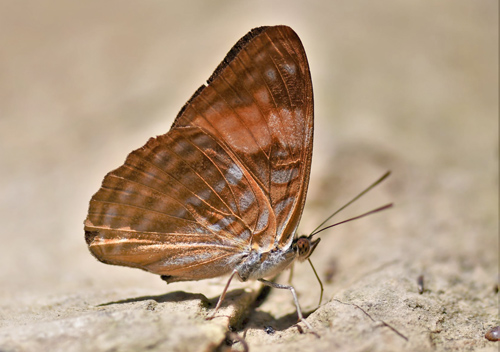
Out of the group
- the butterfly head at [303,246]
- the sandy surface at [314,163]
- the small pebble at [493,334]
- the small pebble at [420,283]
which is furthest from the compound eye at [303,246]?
the small pebble at [493,334]

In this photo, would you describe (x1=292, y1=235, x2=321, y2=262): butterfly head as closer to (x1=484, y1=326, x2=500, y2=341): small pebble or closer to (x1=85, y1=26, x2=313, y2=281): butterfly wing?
(x1=85, y1=26, x2=313, y2=281): butterfly wing

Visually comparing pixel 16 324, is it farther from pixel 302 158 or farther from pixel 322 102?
pixel 322 102

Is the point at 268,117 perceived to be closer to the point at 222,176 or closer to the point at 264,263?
the point at 222,176

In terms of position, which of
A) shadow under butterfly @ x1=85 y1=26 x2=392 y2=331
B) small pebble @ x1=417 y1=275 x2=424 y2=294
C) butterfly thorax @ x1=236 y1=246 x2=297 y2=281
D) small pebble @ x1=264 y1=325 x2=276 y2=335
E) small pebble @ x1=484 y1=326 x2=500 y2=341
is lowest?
small pebble @ x1=484 y1=326 x2=500 y2=341

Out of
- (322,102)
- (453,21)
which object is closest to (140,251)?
(322,102)

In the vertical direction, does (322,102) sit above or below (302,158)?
above

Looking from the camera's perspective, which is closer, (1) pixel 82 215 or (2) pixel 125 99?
(1) pixel 82 215

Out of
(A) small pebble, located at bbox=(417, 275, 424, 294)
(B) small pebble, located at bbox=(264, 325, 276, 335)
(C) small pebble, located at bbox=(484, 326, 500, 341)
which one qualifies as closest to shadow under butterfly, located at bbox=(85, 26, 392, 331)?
(B) small pebble, located at bbox=(264, 325, 276, 335)
